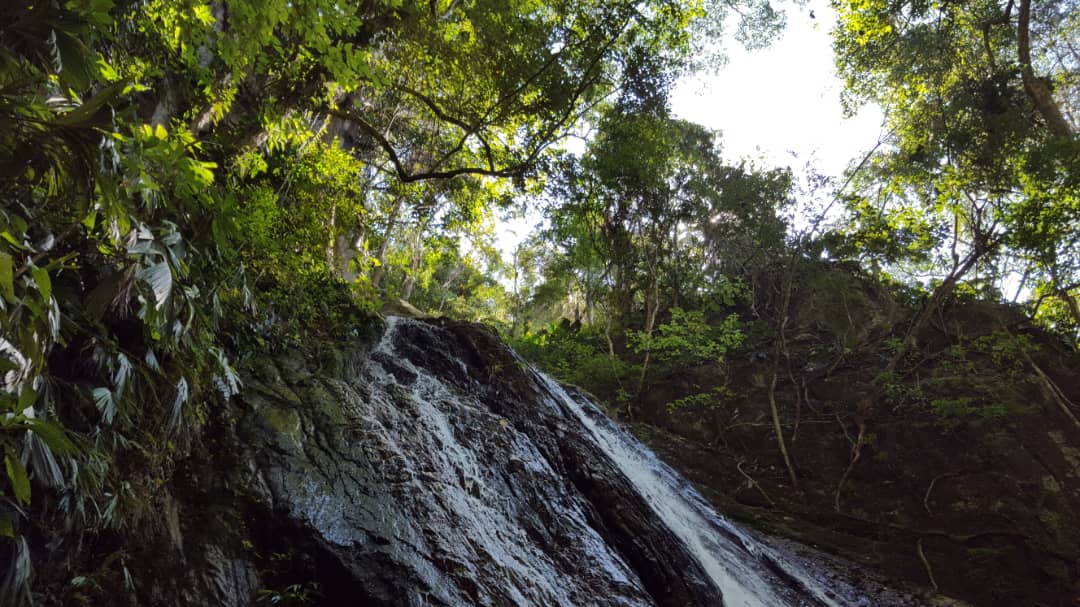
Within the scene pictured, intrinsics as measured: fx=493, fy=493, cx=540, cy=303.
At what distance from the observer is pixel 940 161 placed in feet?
34.2

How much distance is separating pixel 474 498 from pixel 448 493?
305 millimetres

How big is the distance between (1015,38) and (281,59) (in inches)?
606

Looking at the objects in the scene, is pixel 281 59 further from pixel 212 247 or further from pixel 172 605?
pixel 172 605

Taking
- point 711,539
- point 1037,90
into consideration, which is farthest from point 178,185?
point 1037,90

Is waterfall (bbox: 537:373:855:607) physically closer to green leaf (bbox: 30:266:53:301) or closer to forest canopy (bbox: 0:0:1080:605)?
forest canopy (bbox: 0:0:1080:605)

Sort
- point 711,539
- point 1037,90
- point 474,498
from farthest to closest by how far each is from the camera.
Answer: point 1037,90, point 711,539, point 474,498

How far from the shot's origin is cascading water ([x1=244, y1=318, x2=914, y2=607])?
365cm

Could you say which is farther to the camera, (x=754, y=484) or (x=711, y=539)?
(x=754, y=484)

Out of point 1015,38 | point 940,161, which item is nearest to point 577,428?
point 940,161

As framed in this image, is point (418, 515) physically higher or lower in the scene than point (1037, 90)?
lower

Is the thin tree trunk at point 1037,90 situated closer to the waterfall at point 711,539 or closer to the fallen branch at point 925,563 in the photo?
the fallen branch at point 925,563

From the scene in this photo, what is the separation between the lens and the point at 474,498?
15.4ft

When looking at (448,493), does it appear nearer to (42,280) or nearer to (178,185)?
(178,185)

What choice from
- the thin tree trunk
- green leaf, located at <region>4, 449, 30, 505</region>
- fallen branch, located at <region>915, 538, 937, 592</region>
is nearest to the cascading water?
fallen branch, located at <region>915, 538, 937, 592</region>
